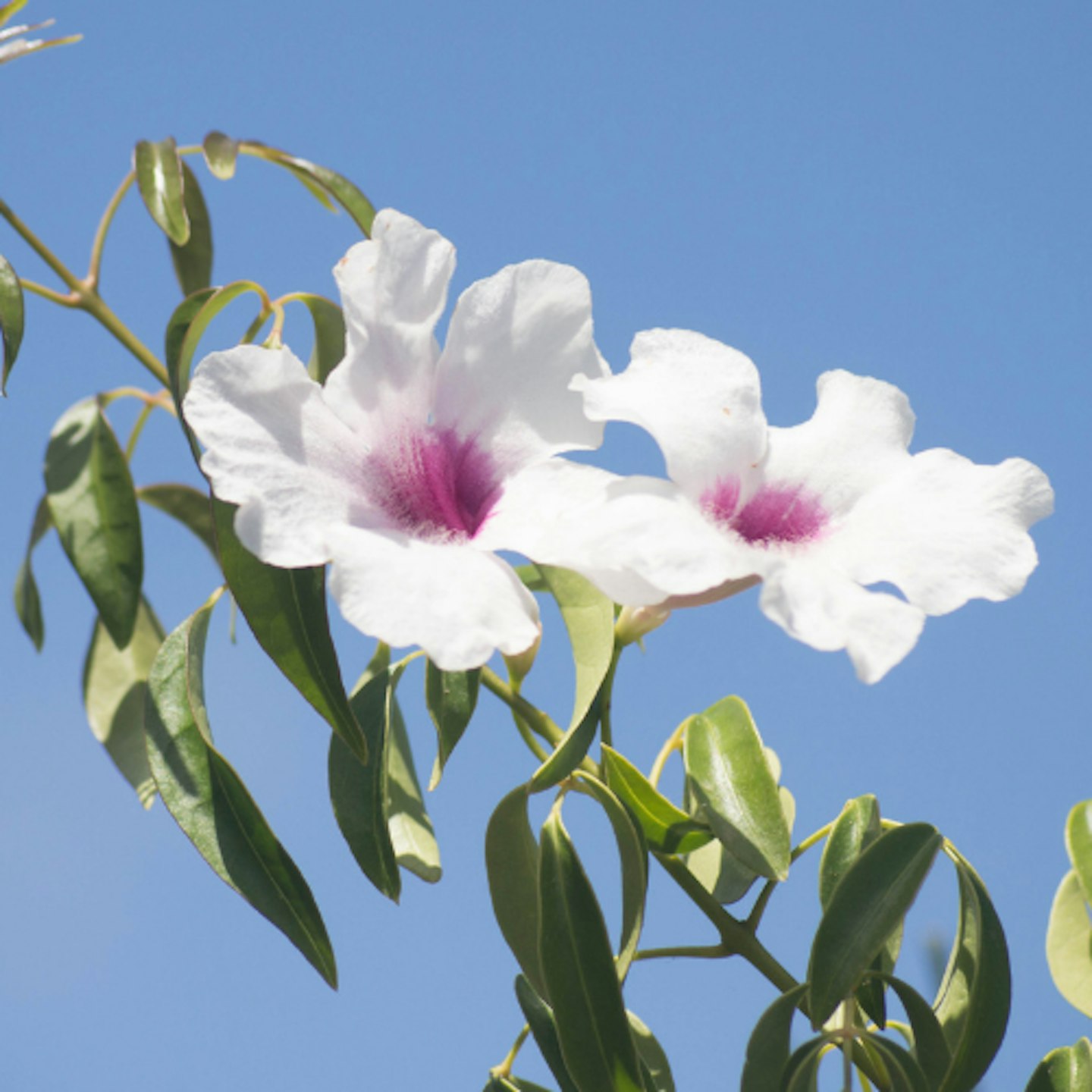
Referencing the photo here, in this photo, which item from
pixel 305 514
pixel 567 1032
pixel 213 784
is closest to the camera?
pixel 305 514

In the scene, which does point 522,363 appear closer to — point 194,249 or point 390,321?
point 390,321

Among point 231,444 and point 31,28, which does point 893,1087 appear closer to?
point 231,444

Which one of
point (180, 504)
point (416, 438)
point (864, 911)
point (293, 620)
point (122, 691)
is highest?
point (180, 504)

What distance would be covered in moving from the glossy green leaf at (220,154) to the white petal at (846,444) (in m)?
1.01

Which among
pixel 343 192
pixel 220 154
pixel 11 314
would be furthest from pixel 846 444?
pixel 220 154

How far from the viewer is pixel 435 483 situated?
0.94m

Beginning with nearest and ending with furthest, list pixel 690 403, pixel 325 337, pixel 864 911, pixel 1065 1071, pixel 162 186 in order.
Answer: pixel 690 403 → pixel 864 911 → pixel 1065 1071 → pixel 325 337 → pixel 162 186

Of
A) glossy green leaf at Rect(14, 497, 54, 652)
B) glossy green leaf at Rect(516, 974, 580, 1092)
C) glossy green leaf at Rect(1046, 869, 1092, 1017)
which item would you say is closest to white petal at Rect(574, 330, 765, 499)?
glossy green leaf at Rect(516, 974, 580, 1092)

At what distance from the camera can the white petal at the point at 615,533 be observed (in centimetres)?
80

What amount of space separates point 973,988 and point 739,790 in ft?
0.95

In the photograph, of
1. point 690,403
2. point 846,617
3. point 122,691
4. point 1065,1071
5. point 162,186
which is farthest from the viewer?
point 122,691

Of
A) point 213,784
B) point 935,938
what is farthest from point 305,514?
point 935,938

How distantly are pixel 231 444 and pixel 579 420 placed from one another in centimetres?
25

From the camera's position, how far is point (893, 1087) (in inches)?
44.1
